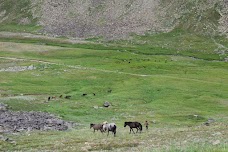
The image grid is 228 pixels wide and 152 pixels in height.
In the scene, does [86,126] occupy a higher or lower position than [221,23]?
lower

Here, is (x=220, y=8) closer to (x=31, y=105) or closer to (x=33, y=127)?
(x=31, y=105)

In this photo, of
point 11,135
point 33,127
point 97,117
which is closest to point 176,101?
point 97,117

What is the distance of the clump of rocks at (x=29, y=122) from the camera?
55.0 metres

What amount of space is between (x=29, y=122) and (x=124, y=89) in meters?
40.0

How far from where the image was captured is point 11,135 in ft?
165

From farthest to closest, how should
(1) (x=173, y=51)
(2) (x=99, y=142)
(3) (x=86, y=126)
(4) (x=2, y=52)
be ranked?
1. (1) (x=173, y=51)
2. (4) (x=2, y=52)
3. (3) (x=86, y=126)
4. (2) (x=99, y=142)

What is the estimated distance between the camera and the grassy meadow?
45438 mm

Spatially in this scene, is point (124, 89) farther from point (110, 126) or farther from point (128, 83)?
point (110, 126)

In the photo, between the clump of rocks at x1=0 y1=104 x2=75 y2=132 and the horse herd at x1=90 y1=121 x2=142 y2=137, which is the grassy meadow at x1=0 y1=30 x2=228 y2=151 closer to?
the horse herd at x1=90 y1=121 x2=142 y2=137

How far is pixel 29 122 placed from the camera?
5862cm

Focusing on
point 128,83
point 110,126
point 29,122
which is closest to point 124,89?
point 128,83

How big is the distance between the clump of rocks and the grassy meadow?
8.82ft

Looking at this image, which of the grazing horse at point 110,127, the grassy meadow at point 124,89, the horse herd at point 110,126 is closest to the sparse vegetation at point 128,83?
the grassy meadow at point 124,89

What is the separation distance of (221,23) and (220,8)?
9.21 meters
